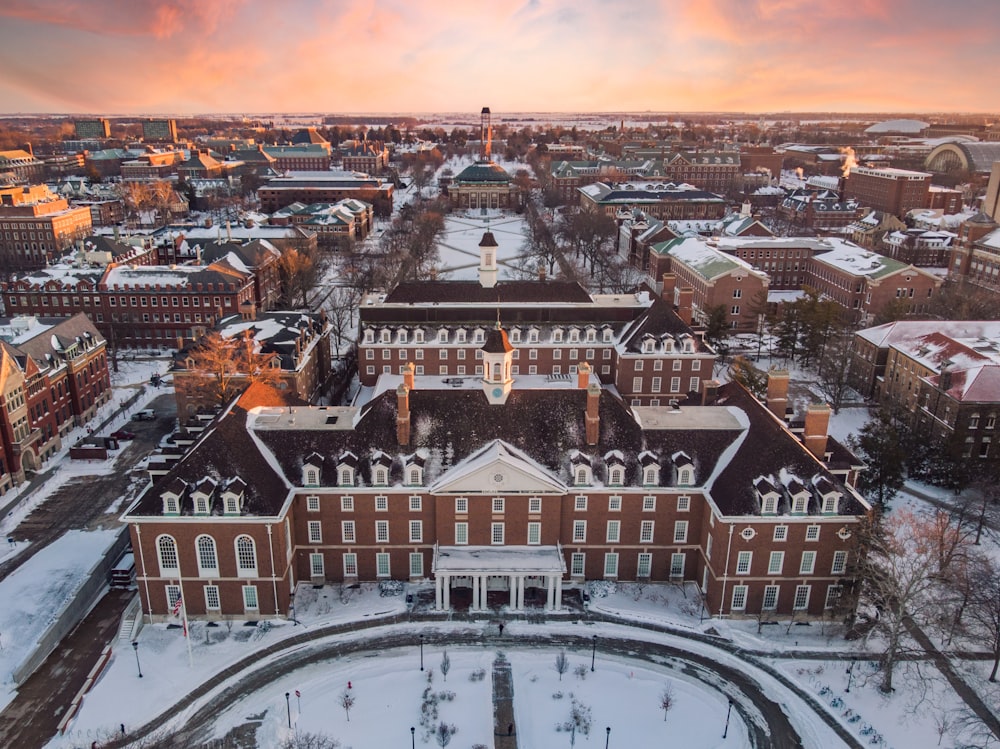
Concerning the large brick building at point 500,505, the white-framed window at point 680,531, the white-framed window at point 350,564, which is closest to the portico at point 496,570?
the large brick building at point 500,505

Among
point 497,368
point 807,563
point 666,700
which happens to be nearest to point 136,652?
point 497,368

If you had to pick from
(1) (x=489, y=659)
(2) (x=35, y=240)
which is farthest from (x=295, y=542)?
(2) (x=35, y=240)

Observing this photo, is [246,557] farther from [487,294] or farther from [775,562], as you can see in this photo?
[487,294]

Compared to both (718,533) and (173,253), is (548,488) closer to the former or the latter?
(718,533)

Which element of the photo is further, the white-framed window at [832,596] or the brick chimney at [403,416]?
the brick chimney at [403,416]

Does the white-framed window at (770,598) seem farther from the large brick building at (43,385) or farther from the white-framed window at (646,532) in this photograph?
the large brick building at (43,385)
